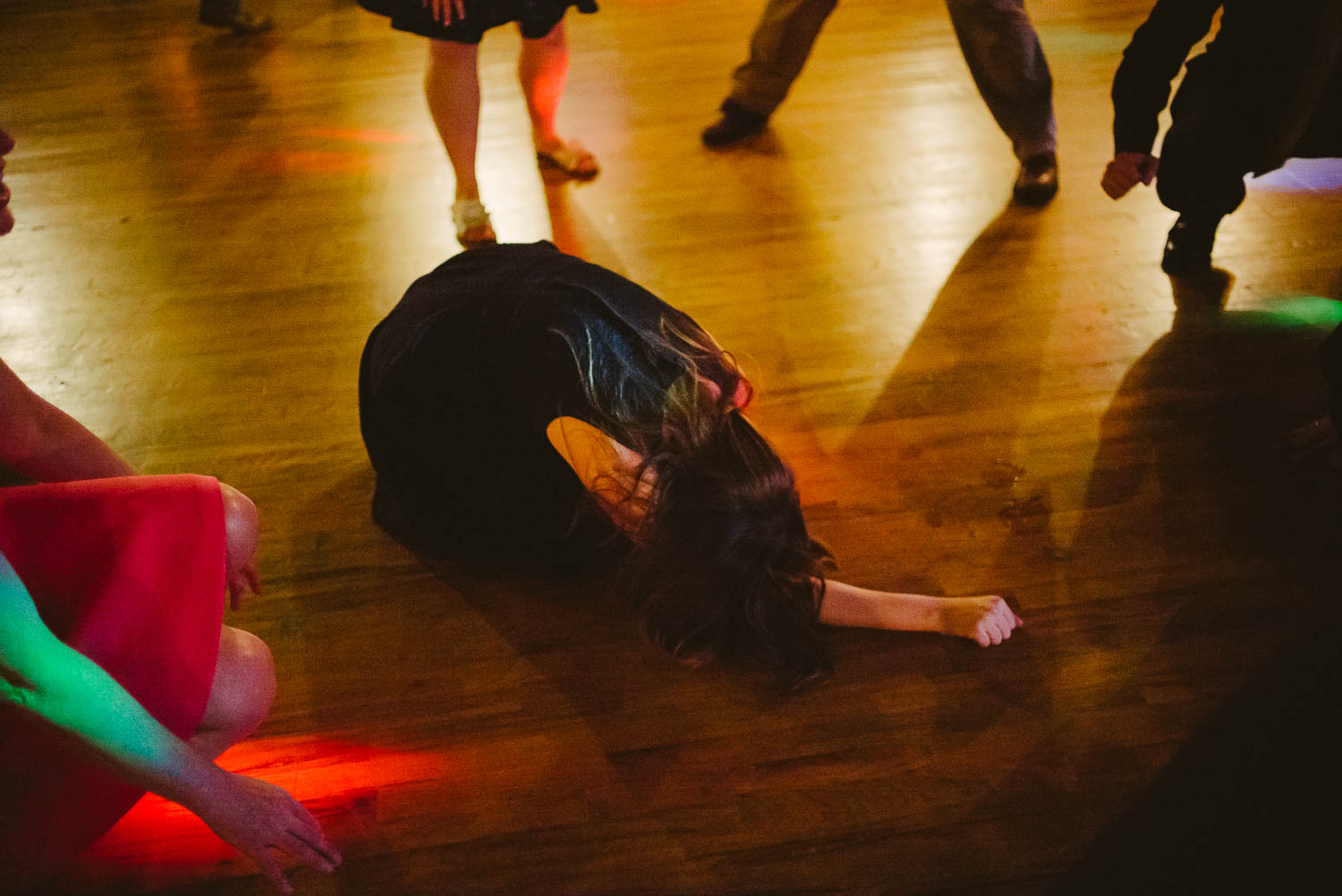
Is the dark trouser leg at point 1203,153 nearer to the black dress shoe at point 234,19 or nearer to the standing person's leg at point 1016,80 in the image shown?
the standing person's leg at point 1016,80

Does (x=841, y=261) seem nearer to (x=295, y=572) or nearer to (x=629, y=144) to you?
(x=629, y=144)

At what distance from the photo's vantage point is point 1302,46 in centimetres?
137

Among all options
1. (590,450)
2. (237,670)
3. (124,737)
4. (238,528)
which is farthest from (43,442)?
(590,450)

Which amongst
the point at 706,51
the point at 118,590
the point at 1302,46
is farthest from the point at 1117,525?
the point at 706,51

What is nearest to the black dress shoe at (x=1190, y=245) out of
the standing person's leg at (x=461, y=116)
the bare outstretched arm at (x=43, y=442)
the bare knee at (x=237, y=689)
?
the standing person's leg at (x=461, y=116)

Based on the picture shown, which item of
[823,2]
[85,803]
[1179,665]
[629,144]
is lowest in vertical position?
[1179,665]

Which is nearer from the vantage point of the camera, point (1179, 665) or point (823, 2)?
point (1179, 665)

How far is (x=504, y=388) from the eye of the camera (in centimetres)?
115

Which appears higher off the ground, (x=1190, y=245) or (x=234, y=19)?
(x=234, y=19)

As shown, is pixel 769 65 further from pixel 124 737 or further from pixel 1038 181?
pixel 124 737

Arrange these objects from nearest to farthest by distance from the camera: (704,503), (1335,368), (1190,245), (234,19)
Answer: (704,503), (1335,368), (1190,245), (234,19)

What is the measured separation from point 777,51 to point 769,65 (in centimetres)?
4

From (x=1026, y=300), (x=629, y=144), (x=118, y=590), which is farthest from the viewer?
(x=629, y=144)

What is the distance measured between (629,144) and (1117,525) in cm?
153
